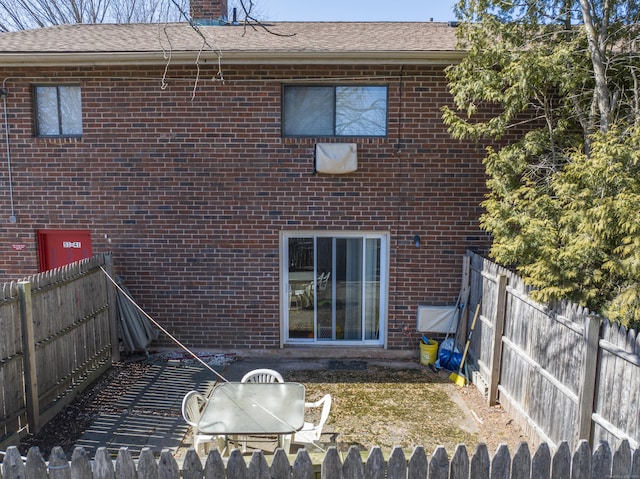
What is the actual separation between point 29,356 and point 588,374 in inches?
234

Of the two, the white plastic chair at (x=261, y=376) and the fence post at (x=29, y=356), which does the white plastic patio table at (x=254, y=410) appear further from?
the fence post at (x=29, y=356)

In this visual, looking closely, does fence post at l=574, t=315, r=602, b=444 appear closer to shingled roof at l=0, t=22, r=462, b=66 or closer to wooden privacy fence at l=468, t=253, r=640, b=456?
wooden privacy fence at l=468, t=253, r=640, b=456

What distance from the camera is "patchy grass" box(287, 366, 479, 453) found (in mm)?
5188

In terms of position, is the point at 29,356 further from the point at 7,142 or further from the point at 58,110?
the point at 58,110

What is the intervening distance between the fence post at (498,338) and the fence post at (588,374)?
185 cm

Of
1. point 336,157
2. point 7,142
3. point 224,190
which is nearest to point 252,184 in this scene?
point 224,190

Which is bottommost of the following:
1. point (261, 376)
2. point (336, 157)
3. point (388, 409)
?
point (388, 409)

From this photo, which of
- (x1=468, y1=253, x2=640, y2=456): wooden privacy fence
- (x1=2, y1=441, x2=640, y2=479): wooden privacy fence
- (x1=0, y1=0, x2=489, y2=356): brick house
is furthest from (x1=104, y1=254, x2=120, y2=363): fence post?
(x1=468, y1=253, x2=640, y2=456): wooden privacy fence

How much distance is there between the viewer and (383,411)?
5.85 m

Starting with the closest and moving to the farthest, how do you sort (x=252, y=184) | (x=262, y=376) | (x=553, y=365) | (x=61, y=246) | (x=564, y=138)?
(x=553, y=365)
(x=262, y=376)
(x=564, y=138)
(x=252, y=184)
(x=61, y=246)

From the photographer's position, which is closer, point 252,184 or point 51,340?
point 51,340

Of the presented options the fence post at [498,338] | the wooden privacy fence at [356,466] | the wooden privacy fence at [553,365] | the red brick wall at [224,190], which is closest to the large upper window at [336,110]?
the red brick wall at [224,190]

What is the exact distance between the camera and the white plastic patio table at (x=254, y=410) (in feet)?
13.0

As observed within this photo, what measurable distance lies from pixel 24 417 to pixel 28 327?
1091 mm
